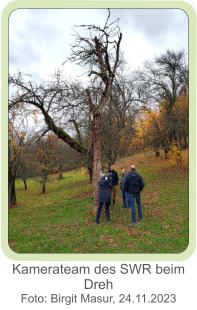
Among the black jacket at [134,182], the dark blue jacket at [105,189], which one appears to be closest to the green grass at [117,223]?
the dark blue jacket at [105,189]

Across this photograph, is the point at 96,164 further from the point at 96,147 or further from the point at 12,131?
the point at 12,131

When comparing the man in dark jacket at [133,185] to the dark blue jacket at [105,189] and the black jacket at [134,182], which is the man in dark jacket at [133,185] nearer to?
the black jacket at [134,182]

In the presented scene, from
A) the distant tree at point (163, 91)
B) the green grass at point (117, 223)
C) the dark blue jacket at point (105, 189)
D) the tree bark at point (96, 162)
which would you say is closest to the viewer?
the green grass at point (117, 223)

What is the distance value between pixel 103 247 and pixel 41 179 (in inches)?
437

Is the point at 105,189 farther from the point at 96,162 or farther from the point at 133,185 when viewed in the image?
the point at 96,162

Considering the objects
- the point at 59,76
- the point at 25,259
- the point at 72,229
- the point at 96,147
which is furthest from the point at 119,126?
the point at 25,259

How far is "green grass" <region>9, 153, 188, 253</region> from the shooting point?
18.0 ft

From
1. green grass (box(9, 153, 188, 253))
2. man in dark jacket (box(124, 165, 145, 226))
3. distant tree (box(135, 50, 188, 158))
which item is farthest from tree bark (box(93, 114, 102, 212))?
distant tree (box(135, 50, 188, 158))

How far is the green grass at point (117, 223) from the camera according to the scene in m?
5.48

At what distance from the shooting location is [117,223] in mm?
7020

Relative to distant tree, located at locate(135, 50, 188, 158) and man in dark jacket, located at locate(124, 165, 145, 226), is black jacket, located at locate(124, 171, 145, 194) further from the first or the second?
distant tree, located at locate(135, 50, 188, 158)

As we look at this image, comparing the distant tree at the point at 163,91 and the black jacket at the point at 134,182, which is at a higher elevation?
the distant tree at the point at 163,91

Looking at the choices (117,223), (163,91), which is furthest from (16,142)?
(163,91)

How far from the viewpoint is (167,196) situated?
9141 millimetres
